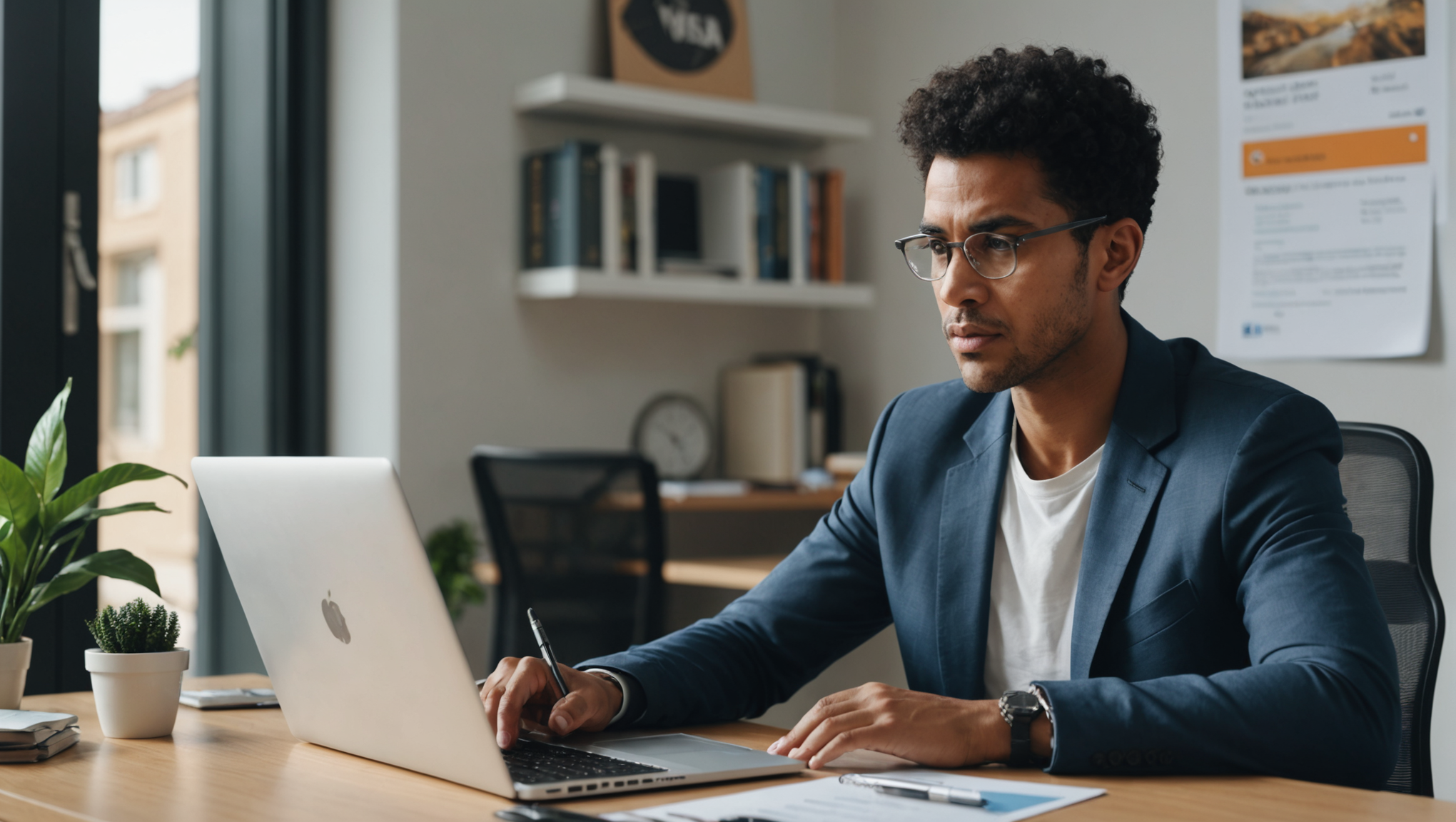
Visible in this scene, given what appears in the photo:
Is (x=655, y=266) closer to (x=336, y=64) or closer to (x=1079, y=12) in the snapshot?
(x=336, y=64)

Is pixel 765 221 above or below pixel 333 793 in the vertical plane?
above

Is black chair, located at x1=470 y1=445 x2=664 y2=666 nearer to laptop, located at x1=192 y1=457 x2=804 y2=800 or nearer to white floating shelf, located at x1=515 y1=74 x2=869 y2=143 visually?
white floating shelf, located at x1=515 y1=74 x2=869 y2=143

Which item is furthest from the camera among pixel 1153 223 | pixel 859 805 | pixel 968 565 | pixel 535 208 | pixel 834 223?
pixel 834 223

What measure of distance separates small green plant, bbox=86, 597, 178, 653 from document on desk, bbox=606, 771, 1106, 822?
1.96 ft

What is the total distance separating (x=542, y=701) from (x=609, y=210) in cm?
191

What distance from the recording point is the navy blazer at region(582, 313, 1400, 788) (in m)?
1.10

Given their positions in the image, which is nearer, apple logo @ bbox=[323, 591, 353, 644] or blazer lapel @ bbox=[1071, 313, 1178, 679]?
apple logo @ bbox=[323, 591, 353, 644]

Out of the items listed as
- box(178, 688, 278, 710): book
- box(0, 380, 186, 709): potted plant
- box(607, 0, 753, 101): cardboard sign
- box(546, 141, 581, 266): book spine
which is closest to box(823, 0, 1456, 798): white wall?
box(607, 0, 753, 101): cardboard sign

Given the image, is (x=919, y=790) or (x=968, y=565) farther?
(x=968, y=565)

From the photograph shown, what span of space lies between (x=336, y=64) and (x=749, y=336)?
1.19 meters

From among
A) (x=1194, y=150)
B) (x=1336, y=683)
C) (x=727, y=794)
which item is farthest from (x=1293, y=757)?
(x=1194, y=150)

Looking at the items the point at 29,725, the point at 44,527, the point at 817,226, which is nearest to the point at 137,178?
the point at 817,226

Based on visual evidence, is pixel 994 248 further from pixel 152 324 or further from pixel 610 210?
pixel 152 324

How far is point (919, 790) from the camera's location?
39.1 inches
